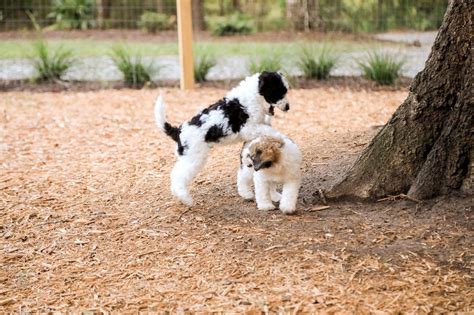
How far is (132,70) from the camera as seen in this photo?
38.0ft

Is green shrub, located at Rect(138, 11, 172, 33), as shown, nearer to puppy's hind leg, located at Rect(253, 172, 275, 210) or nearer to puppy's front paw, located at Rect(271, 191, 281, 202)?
puppy's front paw, located at Rect(271, 191, 281, 202)

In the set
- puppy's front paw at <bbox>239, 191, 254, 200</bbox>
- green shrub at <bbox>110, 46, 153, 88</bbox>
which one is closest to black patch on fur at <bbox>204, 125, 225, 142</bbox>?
puppy's front paw at <bbox>239, 191, 254, 200</bbox>

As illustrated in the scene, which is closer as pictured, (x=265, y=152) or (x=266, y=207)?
(x=265, y=152)

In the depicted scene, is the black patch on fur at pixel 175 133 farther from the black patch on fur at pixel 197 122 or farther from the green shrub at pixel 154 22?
the green shrub at pixel 154 22

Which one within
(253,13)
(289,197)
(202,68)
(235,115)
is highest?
(253,13)

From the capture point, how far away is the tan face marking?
15.8 ft

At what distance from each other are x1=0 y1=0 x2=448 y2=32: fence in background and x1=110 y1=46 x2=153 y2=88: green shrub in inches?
154

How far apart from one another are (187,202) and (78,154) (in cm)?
256

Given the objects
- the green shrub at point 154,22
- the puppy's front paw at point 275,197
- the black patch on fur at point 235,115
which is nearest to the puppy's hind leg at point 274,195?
the puppy's front paw at point 275,197

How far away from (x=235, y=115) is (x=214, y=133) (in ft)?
0.68

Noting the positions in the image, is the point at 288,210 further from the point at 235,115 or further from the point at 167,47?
the point at 167,47

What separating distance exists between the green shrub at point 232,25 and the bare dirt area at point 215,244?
1052 cm

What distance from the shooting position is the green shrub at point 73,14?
59.1ft

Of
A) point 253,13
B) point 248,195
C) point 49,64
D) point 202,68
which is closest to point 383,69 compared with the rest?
point 202,68
